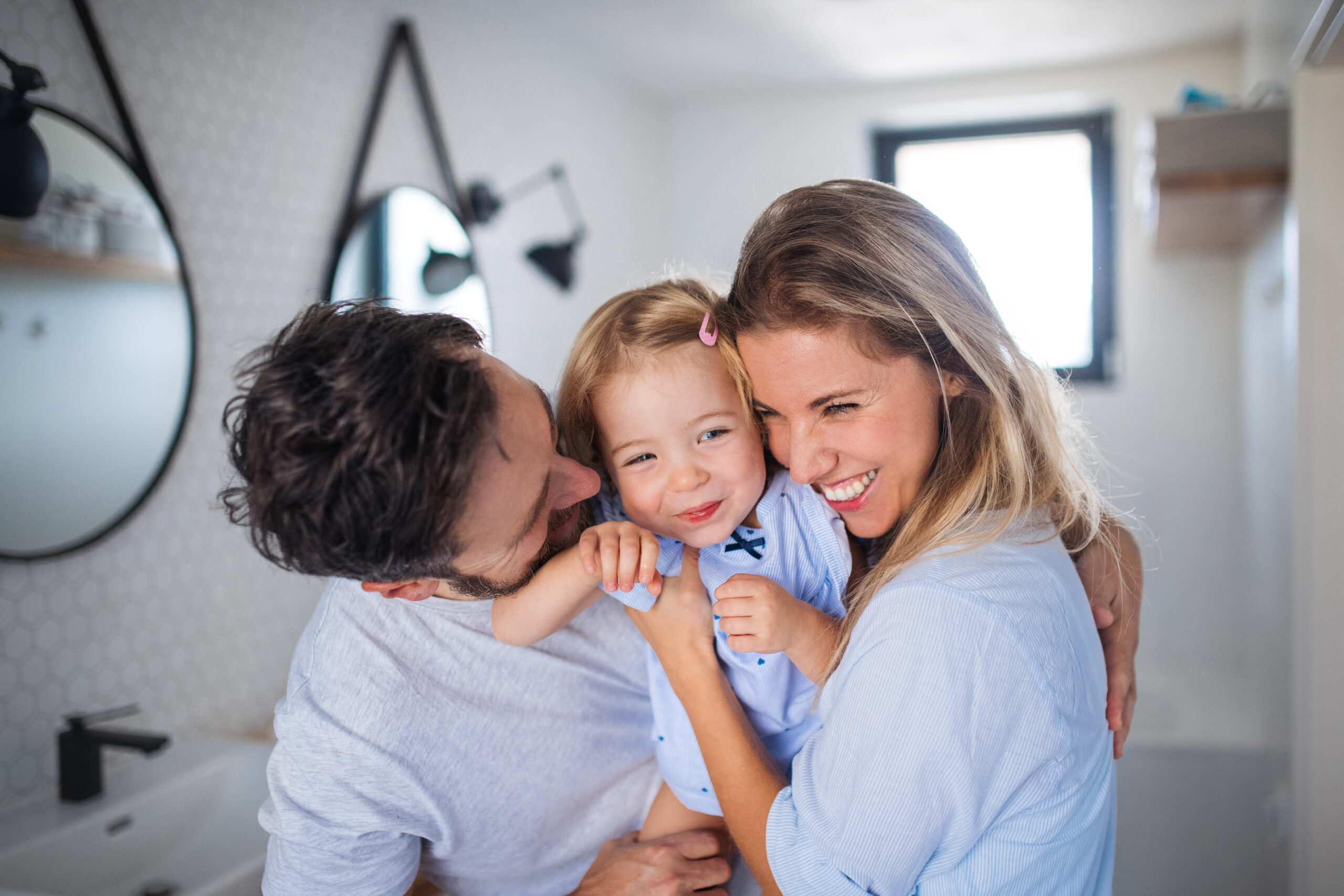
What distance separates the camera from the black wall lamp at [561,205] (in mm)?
2945

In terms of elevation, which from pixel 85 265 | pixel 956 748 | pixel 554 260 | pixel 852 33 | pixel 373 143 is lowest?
pixel 956 748

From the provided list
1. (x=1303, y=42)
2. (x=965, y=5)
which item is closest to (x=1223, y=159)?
(x=1303, y=42)

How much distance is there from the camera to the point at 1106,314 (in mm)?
4148

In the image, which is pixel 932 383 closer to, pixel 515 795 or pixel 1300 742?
pixel 515 795

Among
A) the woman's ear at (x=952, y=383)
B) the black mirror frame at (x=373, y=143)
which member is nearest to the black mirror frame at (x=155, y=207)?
the black mirror frame at (x=373, y=143)

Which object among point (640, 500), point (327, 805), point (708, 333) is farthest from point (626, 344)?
point (327, 805)

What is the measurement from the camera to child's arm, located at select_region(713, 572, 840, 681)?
105cm

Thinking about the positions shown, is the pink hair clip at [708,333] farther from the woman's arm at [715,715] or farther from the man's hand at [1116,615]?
the man's hand at [1116,615]

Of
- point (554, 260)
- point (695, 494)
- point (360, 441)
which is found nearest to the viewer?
point (360, 441)

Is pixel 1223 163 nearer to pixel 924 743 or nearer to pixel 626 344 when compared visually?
pixel 626 344

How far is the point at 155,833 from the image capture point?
161 cm

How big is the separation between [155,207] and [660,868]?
5.00 ft

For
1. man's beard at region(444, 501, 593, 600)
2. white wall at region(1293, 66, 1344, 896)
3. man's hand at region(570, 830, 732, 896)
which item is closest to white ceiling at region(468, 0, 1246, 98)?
white wall at region(1293, 66, 1344, 896)

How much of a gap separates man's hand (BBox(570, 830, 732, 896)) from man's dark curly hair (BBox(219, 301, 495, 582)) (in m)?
0.57
